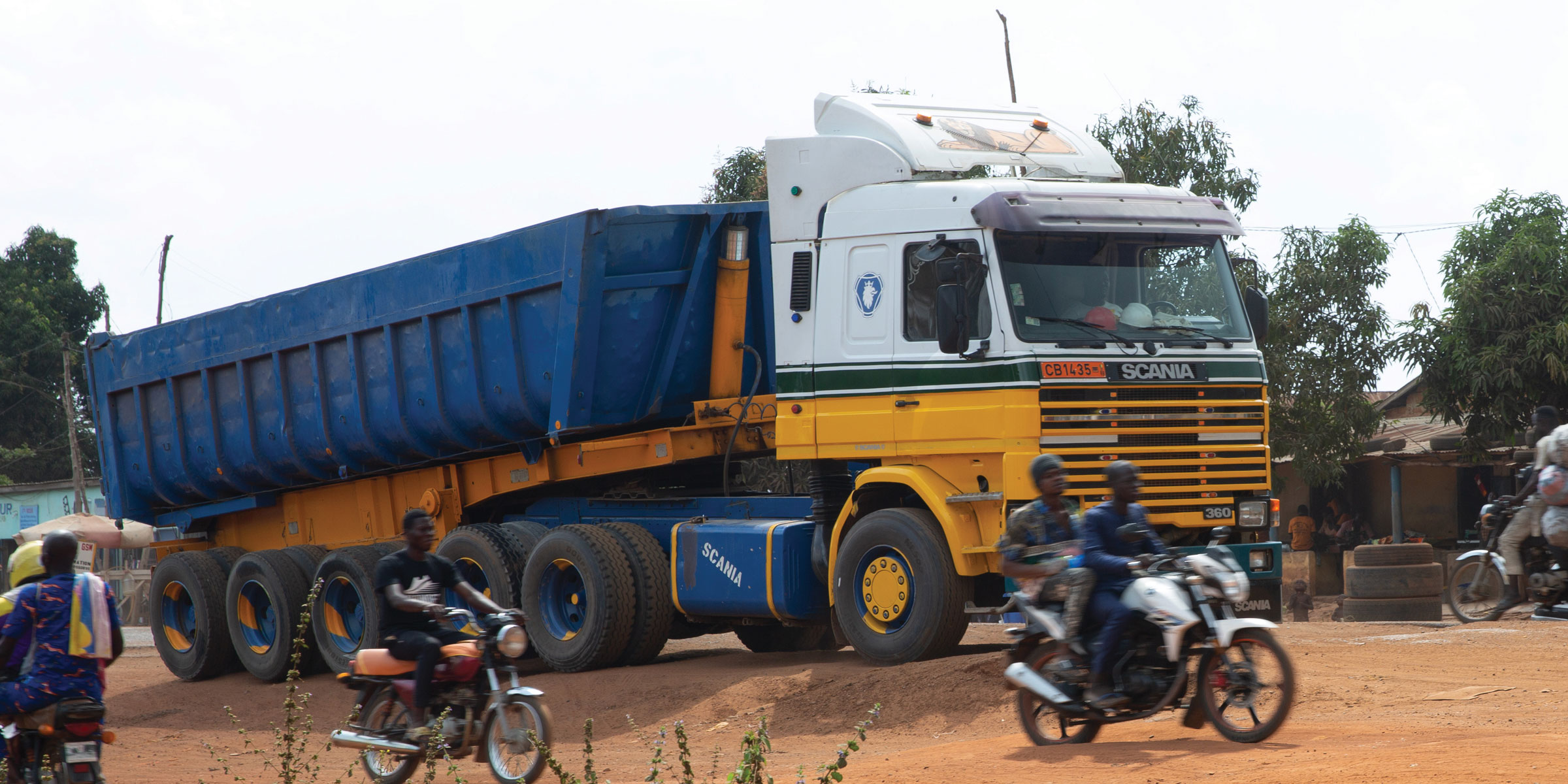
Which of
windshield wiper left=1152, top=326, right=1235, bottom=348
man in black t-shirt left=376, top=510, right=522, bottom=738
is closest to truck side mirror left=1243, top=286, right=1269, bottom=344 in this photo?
windshield wiper left=1152, top=326, right=1235, bottom=348

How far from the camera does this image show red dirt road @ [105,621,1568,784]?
272 inches

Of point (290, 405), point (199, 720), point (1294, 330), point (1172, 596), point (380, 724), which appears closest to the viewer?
point (1172, 596)

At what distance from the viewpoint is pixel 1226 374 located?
10219 mm

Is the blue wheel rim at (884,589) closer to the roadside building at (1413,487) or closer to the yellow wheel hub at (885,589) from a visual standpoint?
the yellow wheel hub at (885,589)

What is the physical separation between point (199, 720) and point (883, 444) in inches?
268

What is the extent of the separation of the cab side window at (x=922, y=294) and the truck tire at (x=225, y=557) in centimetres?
842

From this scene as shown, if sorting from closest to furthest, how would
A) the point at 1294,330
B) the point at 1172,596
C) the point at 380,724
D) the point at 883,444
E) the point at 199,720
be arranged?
the point at 1172,596, the point at 380,724, the point at 883,444, the point at 199,720, the point at 1294,330

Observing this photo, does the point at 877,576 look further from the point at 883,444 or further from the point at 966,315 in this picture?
the point at 966,315

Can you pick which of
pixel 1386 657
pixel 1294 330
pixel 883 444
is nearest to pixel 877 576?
pixel 883 444

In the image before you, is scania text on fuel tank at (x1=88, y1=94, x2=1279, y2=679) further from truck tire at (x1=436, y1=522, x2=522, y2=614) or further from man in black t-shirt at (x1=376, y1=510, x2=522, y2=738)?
man in black t-shirt at (x1=376, y1=510, x2=522, y2=738)

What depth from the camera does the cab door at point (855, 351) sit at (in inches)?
415

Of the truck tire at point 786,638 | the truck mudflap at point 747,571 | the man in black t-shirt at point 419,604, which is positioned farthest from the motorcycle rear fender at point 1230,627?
the truck tire at point 786,638

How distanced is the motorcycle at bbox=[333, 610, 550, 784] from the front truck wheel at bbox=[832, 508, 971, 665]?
117 inches

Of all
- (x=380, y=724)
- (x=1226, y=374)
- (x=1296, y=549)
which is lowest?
(x=1296, y=549)
